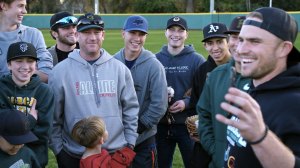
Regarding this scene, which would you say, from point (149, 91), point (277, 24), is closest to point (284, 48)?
point (277, 24)

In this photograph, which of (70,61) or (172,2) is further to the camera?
(172,2)

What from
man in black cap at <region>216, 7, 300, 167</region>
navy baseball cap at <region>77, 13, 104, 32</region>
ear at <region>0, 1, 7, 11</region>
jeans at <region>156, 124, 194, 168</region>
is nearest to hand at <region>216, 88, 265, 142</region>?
man in black cap at <region>216, 7, 300, 167</region>

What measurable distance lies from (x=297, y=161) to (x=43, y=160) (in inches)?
109

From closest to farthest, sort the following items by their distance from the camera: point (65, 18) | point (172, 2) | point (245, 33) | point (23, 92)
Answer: point (245, 33), point (23, 92), point (65, 18), point (172, 2)

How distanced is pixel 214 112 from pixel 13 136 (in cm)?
171

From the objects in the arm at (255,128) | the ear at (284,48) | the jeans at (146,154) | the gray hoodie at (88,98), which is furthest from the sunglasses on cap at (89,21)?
the arm at (255,128)

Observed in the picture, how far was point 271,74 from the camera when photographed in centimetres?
273

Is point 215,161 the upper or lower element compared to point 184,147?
upper

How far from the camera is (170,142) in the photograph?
6266mm

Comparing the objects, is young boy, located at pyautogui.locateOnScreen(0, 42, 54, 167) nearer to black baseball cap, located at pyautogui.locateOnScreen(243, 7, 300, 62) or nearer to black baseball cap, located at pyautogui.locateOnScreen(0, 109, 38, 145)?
black baseball cap, located at pyautogui.locateOnScreen(0, 109, 38, 145)

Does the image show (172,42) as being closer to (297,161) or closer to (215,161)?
(215,161)

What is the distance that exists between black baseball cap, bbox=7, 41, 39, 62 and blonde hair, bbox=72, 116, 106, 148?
2.62ft

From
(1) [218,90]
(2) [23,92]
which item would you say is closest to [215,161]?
(1) [218,90]

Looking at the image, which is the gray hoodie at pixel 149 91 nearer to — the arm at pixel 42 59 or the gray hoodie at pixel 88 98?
the gray hoodie at pixel 88 98
